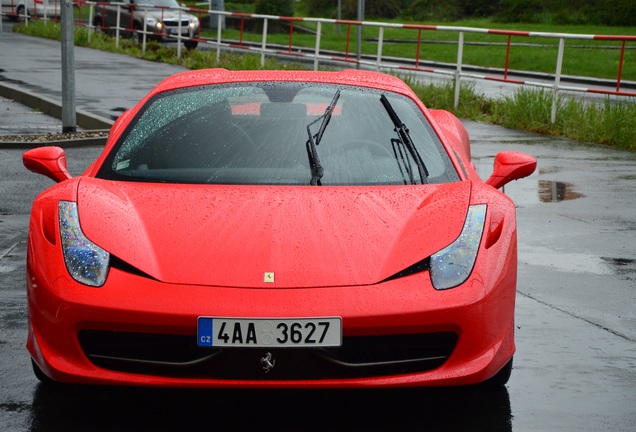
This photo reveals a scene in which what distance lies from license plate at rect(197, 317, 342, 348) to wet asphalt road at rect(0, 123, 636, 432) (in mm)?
377

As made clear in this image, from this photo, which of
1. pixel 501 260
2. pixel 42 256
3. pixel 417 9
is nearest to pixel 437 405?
pixel 501 260

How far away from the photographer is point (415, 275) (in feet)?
13.9

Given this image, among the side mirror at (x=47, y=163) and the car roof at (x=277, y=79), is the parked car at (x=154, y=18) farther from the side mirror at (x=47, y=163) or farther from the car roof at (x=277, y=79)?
the side mirror at (x=47, y=163)

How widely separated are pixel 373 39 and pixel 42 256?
117ft

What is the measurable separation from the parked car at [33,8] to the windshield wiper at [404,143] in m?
39.5

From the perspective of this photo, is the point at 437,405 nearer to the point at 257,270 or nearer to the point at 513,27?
the point at 257,270

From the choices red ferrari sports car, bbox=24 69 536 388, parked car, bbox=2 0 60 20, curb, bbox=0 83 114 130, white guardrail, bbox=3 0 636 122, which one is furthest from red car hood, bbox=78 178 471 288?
parked car, bbox=2 0 60 20

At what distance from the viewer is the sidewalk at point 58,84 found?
16.3m

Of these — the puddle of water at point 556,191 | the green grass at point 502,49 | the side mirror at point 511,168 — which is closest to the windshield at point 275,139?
the side mirror at point 511,168

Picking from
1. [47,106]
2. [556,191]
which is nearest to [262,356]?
[556,191]

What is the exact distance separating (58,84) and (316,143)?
57.0 ft

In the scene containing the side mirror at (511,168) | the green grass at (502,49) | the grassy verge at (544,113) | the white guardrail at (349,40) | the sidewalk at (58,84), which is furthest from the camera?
the green grass at (502,49)

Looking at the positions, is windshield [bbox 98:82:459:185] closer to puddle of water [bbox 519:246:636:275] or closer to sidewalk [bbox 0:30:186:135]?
puddle of water [bbox 519:246:636:275]

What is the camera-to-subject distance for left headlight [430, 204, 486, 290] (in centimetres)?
424
